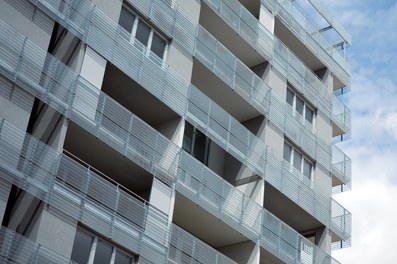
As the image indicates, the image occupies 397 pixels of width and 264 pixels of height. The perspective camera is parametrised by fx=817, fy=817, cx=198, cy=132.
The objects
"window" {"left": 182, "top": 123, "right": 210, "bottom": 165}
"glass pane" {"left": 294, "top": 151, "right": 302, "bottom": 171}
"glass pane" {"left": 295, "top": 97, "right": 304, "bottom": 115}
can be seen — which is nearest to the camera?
"window" {"left": 182, "top": 123, "right": 210, "bottom": 165}

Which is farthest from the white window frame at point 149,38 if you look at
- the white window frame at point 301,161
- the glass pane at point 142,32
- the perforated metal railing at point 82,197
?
the white window frame at point 301,161

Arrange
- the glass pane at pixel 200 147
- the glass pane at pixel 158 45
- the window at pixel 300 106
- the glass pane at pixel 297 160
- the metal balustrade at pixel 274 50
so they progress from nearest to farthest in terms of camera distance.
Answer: the glass pane at pixel 158 45, the glass pane at pixel 200 147, the metal balustrade at pixel 274 50, the glass pane at pixel 297 160, the window at pixel 300 106

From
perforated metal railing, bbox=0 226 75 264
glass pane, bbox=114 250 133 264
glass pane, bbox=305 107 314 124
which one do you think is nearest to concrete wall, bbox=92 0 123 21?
glass pane, bbox=114 250 133 264

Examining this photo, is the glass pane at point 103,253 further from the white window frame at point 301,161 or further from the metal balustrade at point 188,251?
the white window frame at point 301,161

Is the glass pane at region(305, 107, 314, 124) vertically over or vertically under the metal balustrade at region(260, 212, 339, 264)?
over

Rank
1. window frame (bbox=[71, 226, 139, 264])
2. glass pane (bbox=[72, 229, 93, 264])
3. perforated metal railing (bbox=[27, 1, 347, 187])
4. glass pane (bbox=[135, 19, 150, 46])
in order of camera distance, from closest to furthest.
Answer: glass pane (bbox=[72, 229, 93, 264]) → window frame (bbox=[71, 226, 139, 264]) → perforated metal railing (bbox=[27, 1, 347, 187]) → glass pane (bbox=[135, 19, 150, 46])

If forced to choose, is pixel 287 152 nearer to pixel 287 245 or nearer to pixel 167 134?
pixel 287 245

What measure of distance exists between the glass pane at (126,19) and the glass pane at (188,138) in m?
5.13

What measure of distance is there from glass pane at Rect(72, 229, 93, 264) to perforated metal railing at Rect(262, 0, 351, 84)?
63.2 feet

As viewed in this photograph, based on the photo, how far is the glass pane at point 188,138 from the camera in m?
35.2

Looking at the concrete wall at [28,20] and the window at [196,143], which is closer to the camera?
the concrete wall at [28,20]

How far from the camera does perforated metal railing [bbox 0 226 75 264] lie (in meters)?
24.0

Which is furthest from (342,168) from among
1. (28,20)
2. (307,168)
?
(28,20)

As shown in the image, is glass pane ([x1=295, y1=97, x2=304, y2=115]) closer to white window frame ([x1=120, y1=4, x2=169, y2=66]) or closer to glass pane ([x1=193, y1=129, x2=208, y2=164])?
glass pane ([x1=193, y1=129, x2=208, y2=164])
